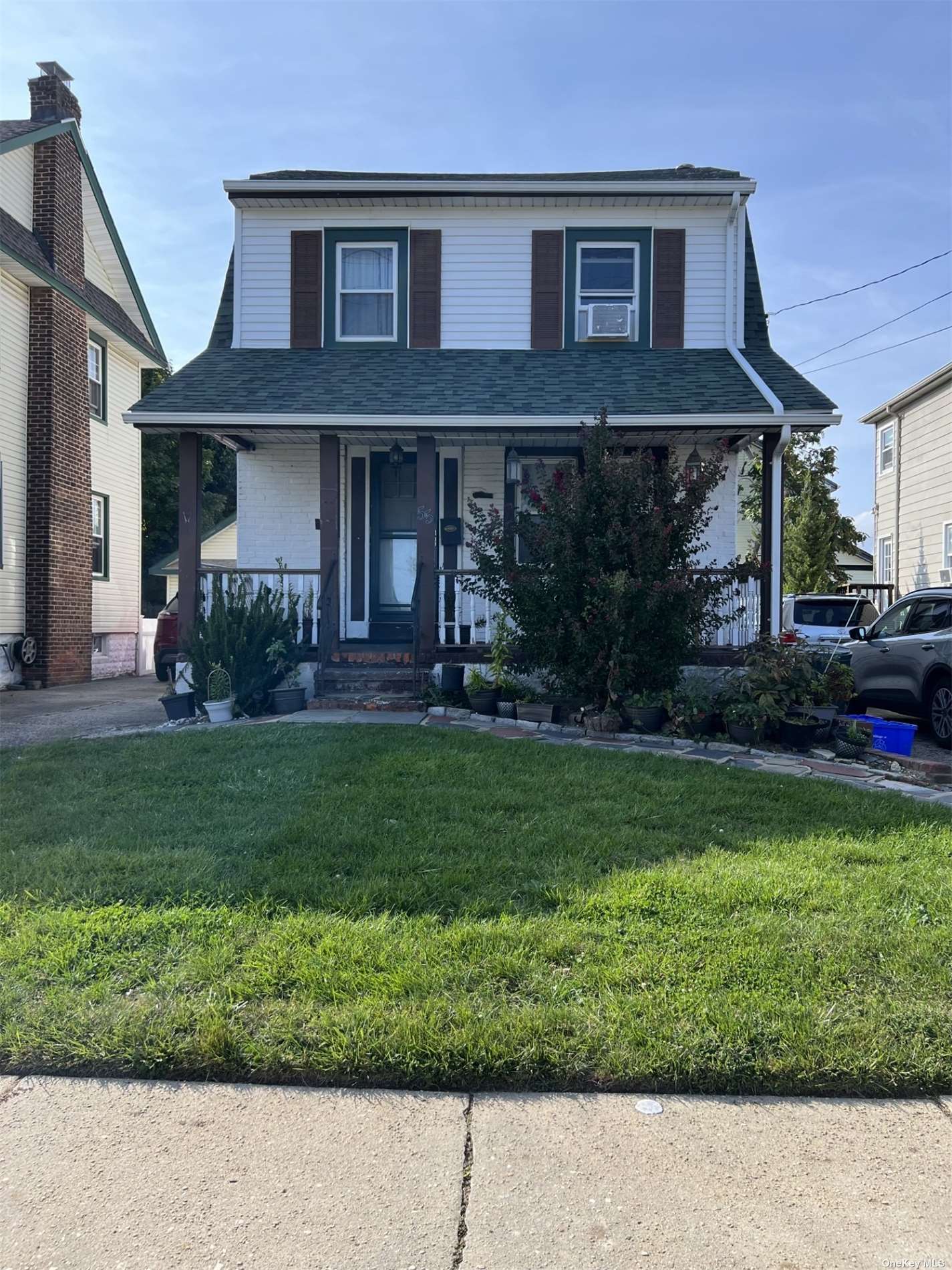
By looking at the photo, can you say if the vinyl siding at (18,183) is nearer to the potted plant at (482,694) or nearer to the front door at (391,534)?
the front door at (391,534)

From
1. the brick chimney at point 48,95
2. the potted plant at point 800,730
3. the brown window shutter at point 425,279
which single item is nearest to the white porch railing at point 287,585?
the brown window shutter at point 425,279

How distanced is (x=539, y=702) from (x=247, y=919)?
509 cm

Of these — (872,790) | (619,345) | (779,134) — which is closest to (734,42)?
(779,134)

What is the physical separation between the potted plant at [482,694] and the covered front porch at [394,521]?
962 mm

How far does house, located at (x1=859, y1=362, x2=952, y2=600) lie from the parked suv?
17.1 ft

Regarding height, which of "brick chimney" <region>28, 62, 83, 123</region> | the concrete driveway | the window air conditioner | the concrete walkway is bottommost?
the concrete walkway

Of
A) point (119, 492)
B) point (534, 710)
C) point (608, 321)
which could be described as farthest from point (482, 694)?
point (119, 492)

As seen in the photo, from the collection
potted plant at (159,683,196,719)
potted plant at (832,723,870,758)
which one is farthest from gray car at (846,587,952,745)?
potted plant at (159,683,196,719)

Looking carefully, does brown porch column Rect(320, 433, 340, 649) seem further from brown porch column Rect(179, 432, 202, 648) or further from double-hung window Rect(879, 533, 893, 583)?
double-hung window Rect(879, 533, 893, 583)

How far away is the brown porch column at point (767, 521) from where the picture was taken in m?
9.71

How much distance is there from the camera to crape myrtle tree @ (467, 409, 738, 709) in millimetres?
7539

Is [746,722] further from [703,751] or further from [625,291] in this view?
[625,291]

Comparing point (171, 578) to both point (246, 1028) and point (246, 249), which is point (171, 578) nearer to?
point (246, 249)

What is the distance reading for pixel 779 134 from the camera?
37.5 feet
